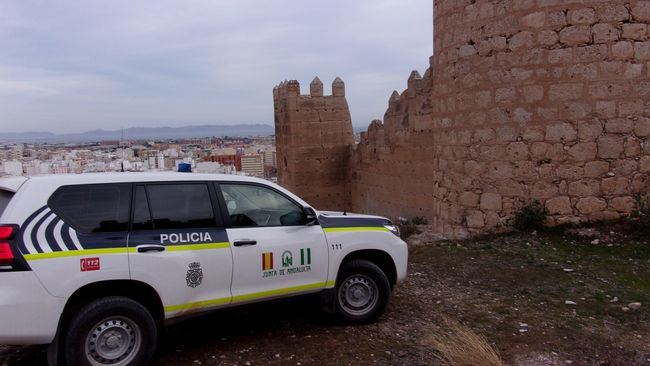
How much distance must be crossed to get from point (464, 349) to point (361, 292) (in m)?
1.27

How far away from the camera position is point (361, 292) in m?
5.74

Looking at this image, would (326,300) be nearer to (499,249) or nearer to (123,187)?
(123,187)

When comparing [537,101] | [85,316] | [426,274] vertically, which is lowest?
[426,274]

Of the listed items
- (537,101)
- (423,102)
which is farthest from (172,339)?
(423,102)

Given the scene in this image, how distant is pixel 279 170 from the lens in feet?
75.7

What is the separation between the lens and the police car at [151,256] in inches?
162

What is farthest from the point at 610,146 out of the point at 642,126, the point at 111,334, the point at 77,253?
the point at 77,253

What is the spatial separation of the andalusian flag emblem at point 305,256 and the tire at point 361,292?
17.2 inches

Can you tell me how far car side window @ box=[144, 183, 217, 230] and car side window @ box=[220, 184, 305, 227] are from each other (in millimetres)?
205

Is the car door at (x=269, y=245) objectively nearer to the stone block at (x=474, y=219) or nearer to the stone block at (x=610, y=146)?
the stone block at (x=474, y=219)

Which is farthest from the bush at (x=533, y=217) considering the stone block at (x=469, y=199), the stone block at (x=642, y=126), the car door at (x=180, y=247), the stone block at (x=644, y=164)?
the car door at (x=180, y=247)

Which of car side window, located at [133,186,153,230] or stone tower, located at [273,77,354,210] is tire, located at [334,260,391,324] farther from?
stone tower, located at [273,77,354,210]

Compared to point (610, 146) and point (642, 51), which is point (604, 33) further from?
point (610, 146)

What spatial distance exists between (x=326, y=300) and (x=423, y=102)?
376 inches
